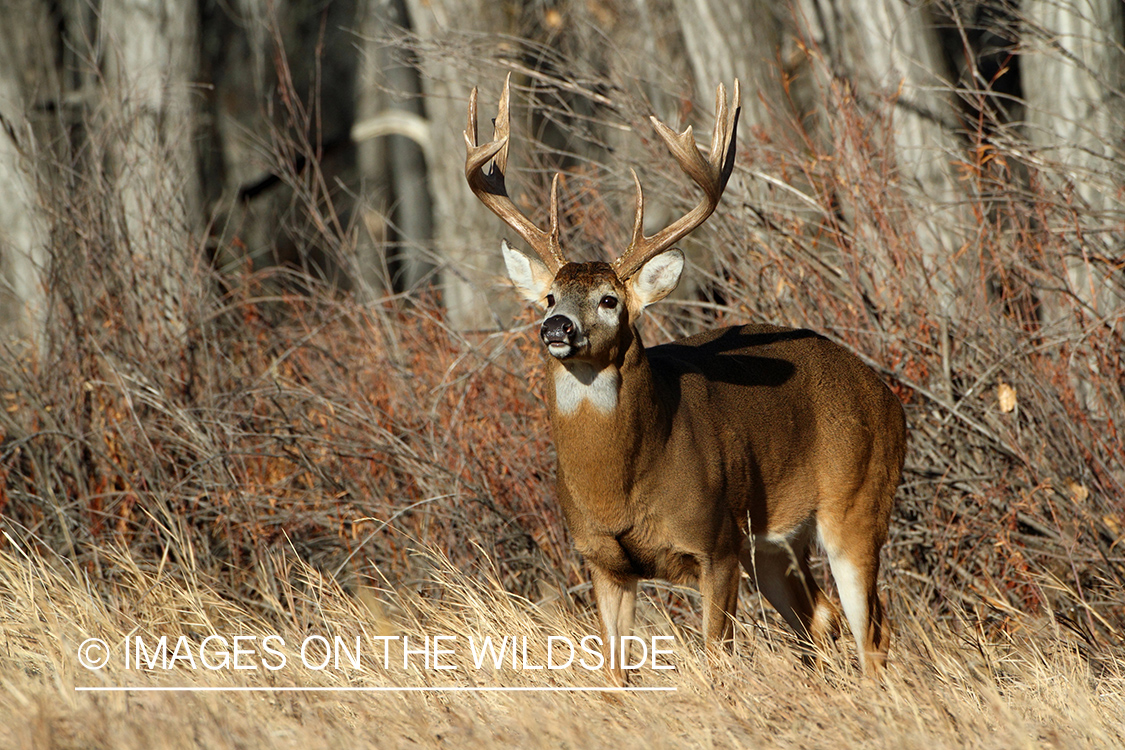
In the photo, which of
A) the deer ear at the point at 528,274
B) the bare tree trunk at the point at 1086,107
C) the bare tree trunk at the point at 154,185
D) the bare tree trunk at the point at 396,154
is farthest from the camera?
the bare tree trunk at the point at 396,154

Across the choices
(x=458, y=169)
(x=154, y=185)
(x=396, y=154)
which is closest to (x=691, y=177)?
(x=154, y=185)

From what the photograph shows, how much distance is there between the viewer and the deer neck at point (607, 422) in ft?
14.8

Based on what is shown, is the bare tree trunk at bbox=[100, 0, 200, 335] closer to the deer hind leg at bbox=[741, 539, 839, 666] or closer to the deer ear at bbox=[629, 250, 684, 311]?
the deer ear at bbox=[629, 250, 684, 311]

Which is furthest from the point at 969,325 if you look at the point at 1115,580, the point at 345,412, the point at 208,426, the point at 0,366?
the point at 0,366

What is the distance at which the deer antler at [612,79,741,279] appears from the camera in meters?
4.68

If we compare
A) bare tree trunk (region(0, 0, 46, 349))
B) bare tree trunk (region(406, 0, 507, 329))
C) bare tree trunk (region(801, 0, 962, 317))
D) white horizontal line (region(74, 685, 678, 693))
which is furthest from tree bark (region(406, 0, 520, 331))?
white horizontal line (region(74, 685, 678, 693))

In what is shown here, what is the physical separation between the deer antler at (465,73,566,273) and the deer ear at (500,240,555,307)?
0.19 ft

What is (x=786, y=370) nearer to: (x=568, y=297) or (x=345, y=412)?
(x=568, y=297)

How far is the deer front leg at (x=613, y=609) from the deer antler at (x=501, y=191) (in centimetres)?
114

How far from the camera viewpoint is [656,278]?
4648 millimetres

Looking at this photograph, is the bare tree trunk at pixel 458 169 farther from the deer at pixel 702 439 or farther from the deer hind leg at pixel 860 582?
the deer hind leg at pixel 860 582

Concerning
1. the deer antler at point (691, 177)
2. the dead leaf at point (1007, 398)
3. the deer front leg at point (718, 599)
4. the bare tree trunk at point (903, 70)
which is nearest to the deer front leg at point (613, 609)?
the deer front leg at point (718, 599)

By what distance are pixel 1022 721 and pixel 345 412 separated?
12.8ft

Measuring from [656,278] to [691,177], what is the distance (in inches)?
16.6
